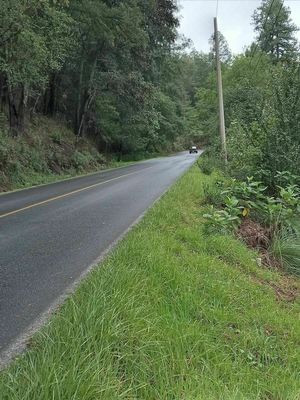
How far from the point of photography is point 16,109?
21.8 m

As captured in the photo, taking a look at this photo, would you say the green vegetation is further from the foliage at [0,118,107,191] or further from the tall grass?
the tall grass

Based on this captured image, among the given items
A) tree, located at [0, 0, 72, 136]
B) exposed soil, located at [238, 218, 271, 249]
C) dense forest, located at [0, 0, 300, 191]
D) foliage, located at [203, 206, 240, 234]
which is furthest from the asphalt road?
tree, located at [0, 0, 72, 136]

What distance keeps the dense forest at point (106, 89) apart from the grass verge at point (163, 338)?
7.28 m

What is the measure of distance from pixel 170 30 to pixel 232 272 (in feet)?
90.8

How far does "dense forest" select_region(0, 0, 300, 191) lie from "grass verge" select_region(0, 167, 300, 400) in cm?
728

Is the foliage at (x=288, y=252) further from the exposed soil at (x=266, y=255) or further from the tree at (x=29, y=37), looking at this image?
the tree at (x=29, y=37)

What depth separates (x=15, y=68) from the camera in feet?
53.4

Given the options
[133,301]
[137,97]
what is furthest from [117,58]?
[133,301]

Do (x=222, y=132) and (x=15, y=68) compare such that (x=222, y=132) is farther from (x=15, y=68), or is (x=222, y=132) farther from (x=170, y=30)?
(x=170, y=30)

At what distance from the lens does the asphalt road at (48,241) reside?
437cm

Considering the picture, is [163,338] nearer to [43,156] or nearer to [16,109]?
[43,156]

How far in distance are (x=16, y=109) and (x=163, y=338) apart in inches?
801

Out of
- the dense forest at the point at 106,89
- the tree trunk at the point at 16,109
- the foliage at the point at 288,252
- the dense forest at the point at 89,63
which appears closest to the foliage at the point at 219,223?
the foliage at the point at 288,252

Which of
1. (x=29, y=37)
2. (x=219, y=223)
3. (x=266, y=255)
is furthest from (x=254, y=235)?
(x=29, y=37)
